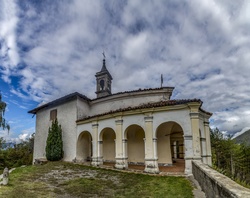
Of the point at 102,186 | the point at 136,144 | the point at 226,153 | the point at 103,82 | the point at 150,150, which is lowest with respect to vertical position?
the point at 226,153

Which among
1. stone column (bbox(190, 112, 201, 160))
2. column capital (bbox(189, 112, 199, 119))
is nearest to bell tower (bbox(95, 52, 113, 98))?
column capital (bbox(189, 112, 199, 119))

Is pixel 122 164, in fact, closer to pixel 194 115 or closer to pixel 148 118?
pixel 148 118

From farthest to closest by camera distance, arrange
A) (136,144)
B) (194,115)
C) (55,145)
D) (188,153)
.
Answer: (55,145)
(136,144)
(194,115)
(188,153)

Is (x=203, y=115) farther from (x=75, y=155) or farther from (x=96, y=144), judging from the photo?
(x=75, y=155)

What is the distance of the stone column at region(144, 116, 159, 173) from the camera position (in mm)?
11625

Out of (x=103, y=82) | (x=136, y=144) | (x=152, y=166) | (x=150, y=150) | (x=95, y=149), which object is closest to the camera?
(x=152, y=166)

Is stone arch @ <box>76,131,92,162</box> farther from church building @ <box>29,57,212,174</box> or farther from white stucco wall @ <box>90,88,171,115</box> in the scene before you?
white stucco wall @ <box>90,88,171,115</box>

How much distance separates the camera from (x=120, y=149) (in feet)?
43.5

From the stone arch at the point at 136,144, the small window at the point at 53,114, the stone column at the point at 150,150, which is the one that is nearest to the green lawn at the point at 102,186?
the stone column at the point at 150,150

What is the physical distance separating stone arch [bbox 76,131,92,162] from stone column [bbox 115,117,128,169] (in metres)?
4.50

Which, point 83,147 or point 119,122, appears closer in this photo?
point 119,122

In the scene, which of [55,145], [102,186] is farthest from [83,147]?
[102,186]

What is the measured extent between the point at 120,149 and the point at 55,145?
6.88m

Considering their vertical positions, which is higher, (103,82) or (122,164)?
(103,82)
